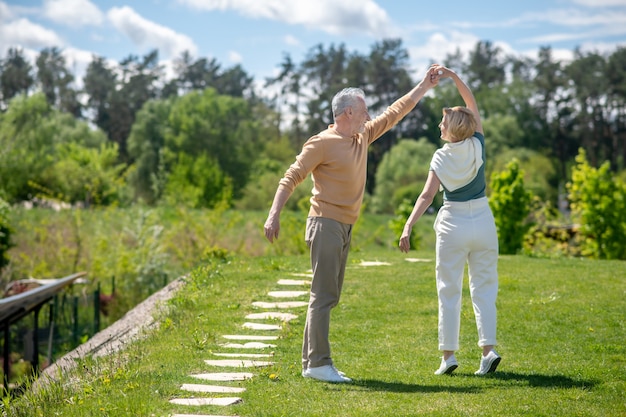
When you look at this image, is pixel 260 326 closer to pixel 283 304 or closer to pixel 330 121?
pixel 283 304

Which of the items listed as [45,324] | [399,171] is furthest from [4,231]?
[399,171]

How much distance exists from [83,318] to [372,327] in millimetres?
10503

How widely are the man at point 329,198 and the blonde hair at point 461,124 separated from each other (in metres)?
0.61

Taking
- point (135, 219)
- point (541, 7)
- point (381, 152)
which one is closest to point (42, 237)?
point (135, 219)

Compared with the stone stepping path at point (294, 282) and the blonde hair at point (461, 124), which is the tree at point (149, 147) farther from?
the blonde hair at point (461, 124)

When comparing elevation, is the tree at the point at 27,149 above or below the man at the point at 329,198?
above

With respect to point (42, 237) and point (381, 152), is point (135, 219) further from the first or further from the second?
point (381, 152)

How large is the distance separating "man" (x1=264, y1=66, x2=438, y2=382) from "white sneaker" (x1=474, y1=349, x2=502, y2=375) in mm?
970

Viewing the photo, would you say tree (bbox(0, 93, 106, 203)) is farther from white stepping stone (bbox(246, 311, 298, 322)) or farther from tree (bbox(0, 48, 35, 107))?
white stepping stone (bbox(246, 311, 298, 322))

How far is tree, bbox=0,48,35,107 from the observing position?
2505 inches

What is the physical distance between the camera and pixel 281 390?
5.55 metres

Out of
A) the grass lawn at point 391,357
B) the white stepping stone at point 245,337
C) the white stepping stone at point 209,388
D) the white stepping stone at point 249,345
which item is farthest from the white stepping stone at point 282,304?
the white stepping stone at point 209,388

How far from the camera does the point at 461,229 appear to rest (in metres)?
5.73

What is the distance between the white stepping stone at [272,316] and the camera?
8.34 metres
